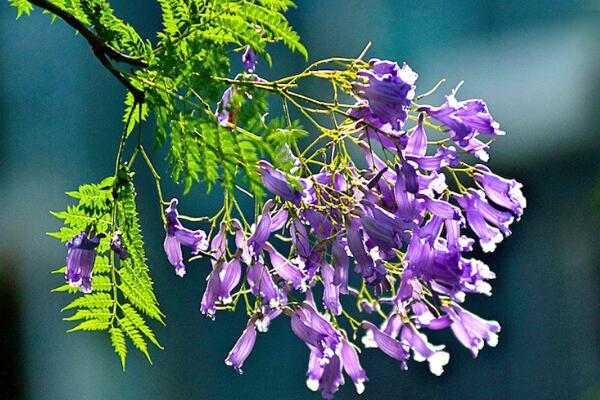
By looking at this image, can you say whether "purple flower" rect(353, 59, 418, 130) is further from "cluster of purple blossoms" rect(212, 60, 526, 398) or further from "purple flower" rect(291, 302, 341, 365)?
"purple flower" rect(291, 302, 341, 365)

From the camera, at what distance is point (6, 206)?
2412mm

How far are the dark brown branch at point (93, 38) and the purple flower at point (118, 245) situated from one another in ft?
0.25

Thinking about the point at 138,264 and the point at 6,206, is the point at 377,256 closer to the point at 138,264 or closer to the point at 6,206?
the point at 138,264

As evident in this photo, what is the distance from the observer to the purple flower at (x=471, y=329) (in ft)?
1.33

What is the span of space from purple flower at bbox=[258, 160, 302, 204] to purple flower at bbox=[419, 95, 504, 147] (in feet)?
0.22

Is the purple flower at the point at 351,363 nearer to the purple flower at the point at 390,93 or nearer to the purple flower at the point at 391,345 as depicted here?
the purple flower at the point at 391,345

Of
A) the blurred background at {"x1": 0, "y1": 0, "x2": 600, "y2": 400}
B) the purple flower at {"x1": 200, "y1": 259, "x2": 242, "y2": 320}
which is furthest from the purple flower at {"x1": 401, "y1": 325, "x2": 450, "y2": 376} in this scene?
the blurred background at {"x1": 0, "y1": 0, "x2": 600, "y2": 400}

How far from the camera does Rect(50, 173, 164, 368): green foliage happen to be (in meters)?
0.37

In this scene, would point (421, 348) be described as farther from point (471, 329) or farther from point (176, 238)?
point (176, 238)

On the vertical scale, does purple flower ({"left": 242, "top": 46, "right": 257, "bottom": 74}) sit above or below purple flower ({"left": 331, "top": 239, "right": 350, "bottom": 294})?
above

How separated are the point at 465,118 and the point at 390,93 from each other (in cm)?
4

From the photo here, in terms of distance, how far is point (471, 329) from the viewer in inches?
16.2

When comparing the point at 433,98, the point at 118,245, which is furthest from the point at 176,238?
the point at 433,98

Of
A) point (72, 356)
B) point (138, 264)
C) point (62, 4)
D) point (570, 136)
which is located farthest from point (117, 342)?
point (570, 136)
